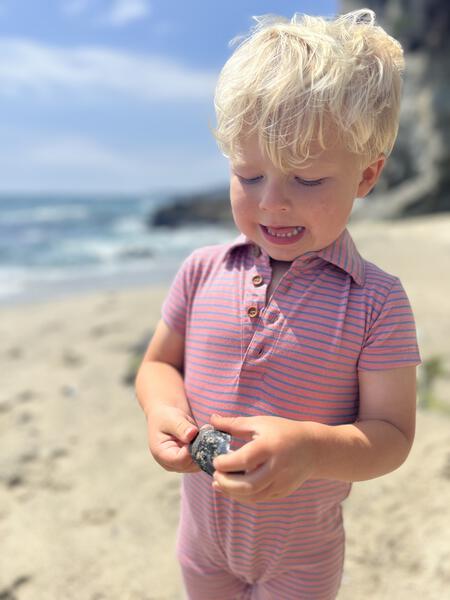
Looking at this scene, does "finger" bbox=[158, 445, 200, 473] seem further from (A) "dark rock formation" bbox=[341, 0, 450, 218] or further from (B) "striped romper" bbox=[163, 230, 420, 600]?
(A) "dark rock formation" bbox=[341, 0, 450, 218]

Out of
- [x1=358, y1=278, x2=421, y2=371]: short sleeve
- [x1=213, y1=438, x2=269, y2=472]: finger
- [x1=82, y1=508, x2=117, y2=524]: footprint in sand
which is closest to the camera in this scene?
[x1=213, y1=438, x2=269, y2=472]: finger

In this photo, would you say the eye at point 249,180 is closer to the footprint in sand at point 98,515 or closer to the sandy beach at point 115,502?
the sandy beach at point 115,502

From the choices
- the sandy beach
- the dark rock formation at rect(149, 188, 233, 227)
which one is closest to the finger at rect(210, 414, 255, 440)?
the sandy beach

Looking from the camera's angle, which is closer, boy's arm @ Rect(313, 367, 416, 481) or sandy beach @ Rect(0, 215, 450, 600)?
boy's arm @ Rect(313, 367, 416, 481)

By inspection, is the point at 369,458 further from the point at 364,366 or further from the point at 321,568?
the point at 321,568

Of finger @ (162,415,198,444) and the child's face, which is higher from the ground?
the child's face

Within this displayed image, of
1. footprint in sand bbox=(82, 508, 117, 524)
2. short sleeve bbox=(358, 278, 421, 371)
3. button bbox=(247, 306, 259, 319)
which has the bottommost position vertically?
footprint in sand bbox=(82, 508, 117, 524)

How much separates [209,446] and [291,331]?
1.06 ft

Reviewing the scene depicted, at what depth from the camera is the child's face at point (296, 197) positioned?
122cm

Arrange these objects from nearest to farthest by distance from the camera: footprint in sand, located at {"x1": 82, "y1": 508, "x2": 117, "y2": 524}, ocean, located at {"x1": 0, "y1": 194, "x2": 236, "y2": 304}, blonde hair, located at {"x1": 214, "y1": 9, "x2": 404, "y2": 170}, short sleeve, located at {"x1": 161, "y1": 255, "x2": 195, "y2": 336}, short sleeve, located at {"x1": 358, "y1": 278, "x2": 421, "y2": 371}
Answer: blonde hair, located at {"x1": 214, "y1": 9, "x2": 404, "y2": 170} → short sleeve, located at {"x1": 358, "y1": 278, "x2": 421, "y2": 371} → short sleeve, located at {"x1": 161, "y1": 255, "x2": 195, "y2": 336} → footprint in sand, located at {"x1": 82, "y1": 508, "x2": 117, "y2": 524} → ocean, located at {"x1": 0, "y1": 194, "x2": 236, "y2": 304}

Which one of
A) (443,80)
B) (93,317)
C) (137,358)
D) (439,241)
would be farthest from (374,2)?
(137,358)

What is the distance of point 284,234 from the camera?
4.25 feet

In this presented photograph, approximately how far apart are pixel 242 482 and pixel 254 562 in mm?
509

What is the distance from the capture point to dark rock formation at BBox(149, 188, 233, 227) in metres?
25.8
